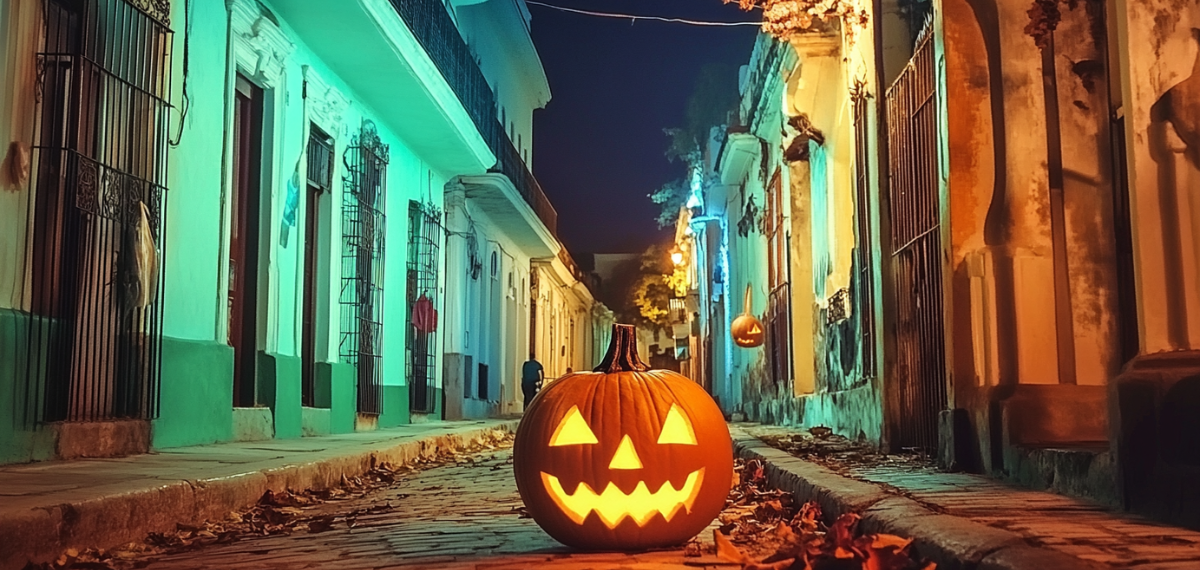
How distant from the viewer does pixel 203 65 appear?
9.55 m

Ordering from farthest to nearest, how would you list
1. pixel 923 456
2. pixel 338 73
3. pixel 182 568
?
1. pixel 338 73
2. pixel 923 456
3. pixel 182 568

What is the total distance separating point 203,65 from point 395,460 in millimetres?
3820

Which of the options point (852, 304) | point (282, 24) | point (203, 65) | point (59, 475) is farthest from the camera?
point (282, 24)

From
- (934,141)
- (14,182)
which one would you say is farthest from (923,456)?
(14,182)

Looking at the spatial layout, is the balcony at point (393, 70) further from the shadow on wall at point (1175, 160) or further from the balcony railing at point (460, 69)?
the shadow on wall at point (1175, 160)

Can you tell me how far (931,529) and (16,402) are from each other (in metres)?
5.54

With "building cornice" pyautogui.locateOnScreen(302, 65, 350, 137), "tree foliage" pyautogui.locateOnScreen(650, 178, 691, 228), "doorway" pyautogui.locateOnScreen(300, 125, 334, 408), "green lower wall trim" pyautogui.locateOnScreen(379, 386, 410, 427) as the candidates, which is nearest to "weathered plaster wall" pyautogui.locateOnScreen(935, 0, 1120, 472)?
"building cornice" pyautogui.locateOnScreen(302, 65, 350, 137)

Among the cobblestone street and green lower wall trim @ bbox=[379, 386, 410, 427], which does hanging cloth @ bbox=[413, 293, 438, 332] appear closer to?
green lower wall trim @ bbox=[379, 386, 410, 427]

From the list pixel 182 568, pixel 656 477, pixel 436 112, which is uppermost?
pixel 436 112

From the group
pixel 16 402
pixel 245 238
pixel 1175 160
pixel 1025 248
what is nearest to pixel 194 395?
pixel 16 402

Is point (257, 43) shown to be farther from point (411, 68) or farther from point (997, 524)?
point (997, 524)

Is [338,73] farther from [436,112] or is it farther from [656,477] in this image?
[656,477]

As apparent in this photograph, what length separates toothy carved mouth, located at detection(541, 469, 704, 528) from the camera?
4277 millimetres

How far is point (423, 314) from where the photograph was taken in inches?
684
